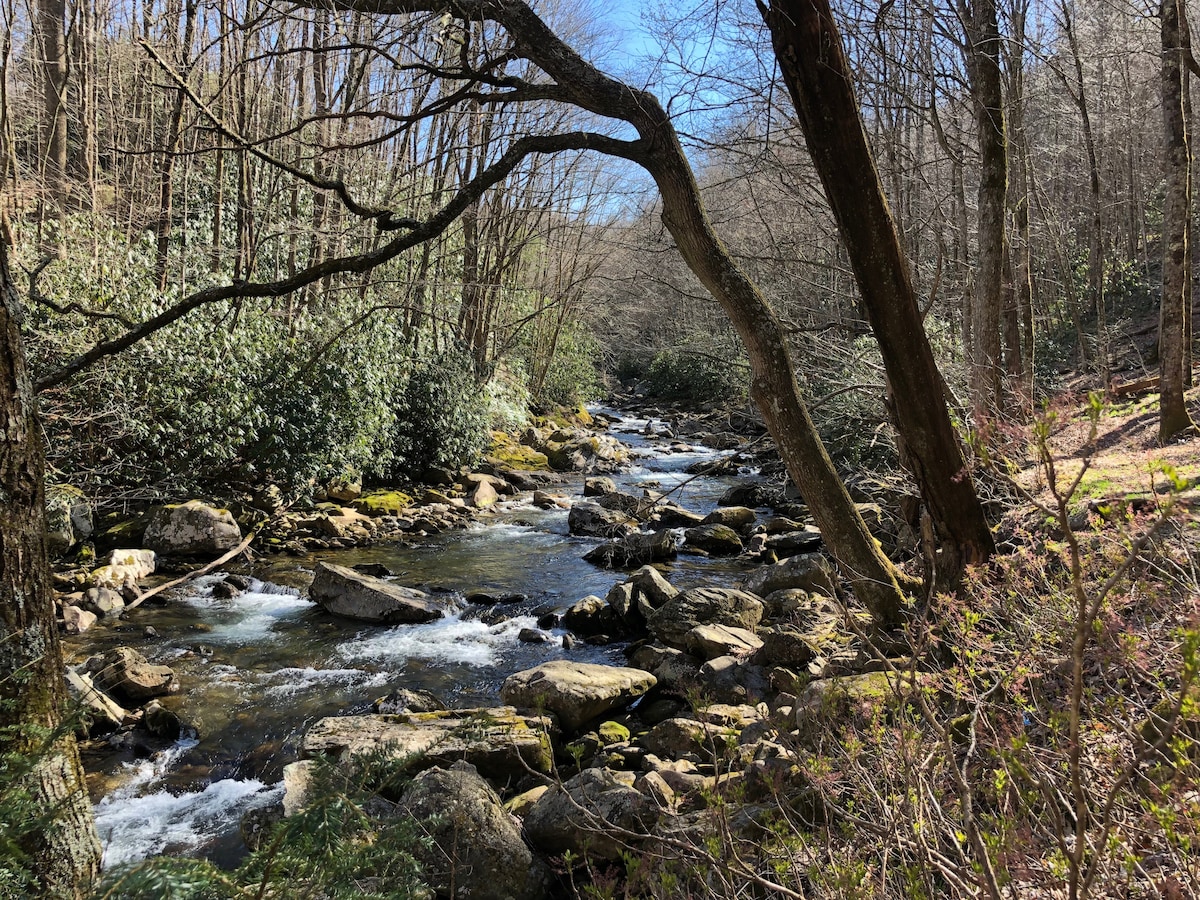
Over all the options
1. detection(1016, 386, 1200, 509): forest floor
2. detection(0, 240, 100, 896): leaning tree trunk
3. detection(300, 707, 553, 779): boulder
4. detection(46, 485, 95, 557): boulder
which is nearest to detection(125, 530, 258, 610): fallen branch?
detection(46, 485, 95, 557): boulder

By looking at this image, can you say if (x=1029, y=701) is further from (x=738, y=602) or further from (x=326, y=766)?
(x=738, y=602)

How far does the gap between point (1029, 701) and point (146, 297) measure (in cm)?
917

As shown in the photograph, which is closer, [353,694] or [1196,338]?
[353,694]

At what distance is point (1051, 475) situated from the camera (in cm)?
135

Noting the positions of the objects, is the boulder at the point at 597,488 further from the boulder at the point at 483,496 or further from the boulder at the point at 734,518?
the boulder at the point at 734,518

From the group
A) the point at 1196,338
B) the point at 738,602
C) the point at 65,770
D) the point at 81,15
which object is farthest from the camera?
the point at 1196,338

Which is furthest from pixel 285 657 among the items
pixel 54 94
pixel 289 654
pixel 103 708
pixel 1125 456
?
pixel 54 94

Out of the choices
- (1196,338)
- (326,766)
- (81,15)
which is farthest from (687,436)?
(326,766)

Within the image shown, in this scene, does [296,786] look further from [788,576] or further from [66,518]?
[788,576]

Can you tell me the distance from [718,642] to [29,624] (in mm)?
4844

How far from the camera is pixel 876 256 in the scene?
3750 millimetres

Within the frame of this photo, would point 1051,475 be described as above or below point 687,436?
above

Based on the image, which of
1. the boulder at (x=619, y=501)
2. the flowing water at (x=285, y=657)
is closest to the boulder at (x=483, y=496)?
the flowing water at (x=285, y=657)

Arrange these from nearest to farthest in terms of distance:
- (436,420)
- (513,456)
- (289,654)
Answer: (289,654) < (436,420) < (513,456)
